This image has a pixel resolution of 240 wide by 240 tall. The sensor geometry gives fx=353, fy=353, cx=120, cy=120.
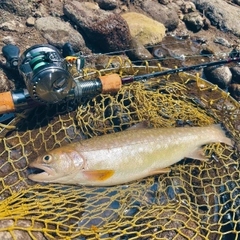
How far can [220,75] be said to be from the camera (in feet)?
20.7

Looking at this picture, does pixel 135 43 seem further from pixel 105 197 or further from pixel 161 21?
pixel 105 197

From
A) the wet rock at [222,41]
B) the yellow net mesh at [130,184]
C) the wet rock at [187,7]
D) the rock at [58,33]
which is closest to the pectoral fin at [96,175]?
the yellow net mesh at [130,184]

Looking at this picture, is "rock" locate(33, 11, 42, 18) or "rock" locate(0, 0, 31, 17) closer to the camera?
"rock" locate(0, 0, 31, 17)

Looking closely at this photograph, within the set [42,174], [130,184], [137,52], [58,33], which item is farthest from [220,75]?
[42,174]

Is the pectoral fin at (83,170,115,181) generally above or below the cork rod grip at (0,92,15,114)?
below

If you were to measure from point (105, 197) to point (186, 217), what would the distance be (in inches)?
39.0

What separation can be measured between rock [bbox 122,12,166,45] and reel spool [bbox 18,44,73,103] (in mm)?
2811

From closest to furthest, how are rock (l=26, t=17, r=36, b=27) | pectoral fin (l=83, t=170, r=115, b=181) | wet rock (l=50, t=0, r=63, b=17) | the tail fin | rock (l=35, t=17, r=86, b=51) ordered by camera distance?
pectoral fin (l=83, t=170, r=115, b=181) < the tail fin < rock (l=35, t=17, r=86, b=51) < rock (l=26, t=17, r=36, b=27) < wet rock (l=50, t=0, r=63, b=17)

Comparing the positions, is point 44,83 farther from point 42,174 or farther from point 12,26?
point 12,26

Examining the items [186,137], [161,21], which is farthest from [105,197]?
[161,21]

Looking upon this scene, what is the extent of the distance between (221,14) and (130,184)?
520cm

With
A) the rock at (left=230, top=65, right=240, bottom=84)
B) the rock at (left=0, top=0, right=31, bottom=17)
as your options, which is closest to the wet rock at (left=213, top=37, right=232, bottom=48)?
the rock at (left=230, top=65, right=240, bottom=84)

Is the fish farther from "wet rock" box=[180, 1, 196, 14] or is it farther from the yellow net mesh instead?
"wet rock" box=[180, 1, 196, 14]

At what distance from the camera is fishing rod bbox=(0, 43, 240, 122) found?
393 centimetres
